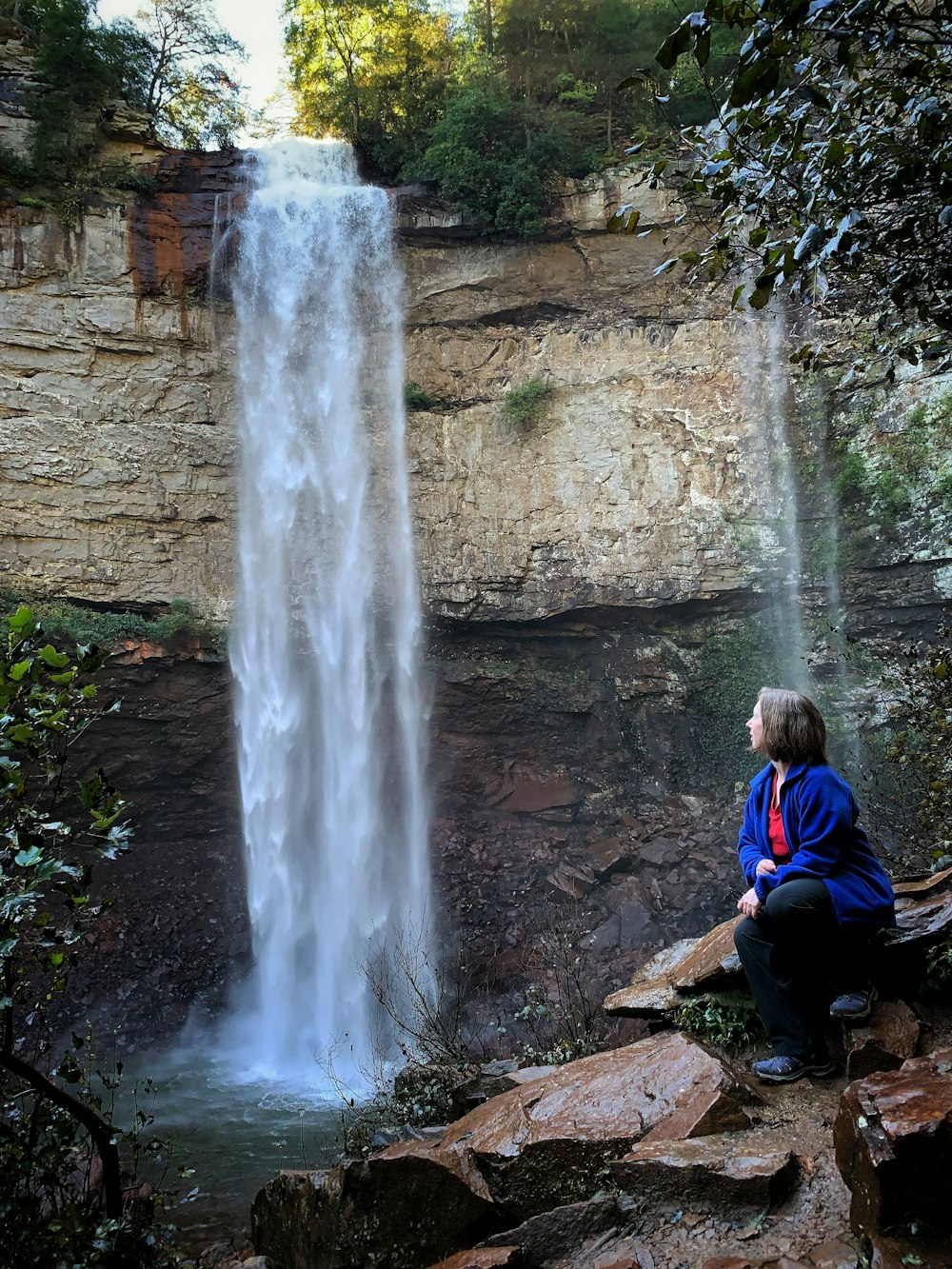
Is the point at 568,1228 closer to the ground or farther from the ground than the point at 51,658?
closer to the ground

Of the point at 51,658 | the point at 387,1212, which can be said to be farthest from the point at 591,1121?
the point at 51,658

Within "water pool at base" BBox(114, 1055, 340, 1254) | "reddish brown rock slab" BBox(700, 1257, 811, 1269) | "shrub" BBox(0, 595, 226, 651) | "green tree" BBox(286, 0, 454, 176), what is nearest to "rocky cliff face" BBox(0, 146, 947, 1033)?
"shrub" BBox(0, 595, 226, 651)

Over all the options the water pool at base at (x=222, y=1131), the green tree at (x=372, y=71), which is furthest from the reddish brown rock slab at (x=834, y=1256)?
the green tree at (x=372, y=71)

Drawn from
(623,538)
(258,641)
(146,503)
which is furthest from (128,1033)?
(623,538)

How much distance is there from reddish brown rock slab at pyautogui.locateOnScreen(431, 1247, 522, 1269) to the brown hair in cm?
189

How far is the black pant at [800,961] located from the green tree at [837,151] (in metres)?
2.08

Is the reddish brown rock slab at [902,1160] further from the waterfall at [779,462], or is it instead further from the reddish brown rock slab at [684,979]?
the waterfall at [779,462]

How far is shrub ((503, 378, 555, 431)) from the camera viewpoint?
13102 millimetres

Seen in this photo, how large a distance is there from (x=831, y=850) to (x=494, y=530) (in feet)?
34.7

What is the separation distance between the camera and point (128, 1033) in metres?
10.7

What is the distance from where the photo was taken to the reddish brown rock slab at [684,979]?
3.78m

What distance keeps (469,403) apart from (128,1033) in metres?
10.5

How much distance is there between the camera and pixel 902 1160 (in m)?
1.96

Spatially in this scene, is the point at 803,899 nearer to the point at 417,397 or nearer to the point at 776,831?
the point at 776,831
